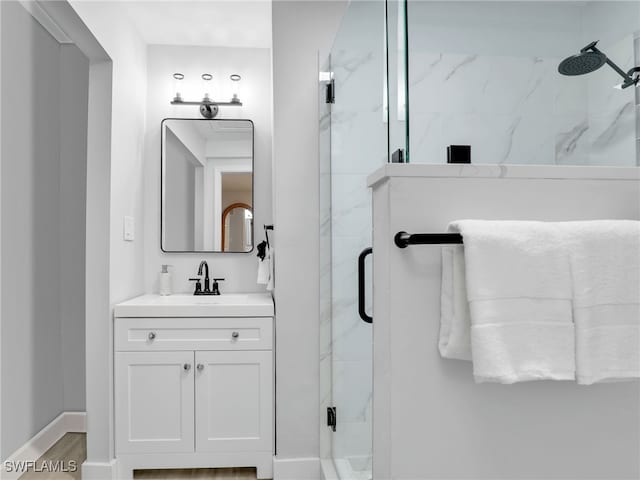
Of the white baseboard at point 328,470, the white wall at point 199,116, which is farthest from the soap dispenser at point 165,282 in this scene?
the white baseboard at point 328,470

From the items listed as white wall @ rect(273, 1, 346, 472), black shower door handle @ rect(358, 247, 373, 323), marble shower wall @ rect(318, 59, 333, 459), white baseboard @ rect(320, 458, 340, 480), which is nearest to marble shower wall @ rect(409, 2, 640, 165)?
black shower door handle @ rect(358, 247, 373, 323)

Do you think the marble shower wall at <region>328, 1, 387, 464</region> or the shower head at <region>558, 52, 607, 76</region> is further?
the marble shower wall at <region>328, 1, 387, 464</region>

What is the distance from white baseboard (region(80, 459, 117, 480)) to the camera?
221 centimetres

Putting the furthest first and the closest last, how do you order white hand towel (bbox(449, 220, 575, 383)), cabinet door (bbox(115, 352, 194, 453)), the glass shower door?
cabinet door (bbox(115, 352, 194, 453)) < the glass shower door < white hand towel (bbox(449, 220, 575, 383))

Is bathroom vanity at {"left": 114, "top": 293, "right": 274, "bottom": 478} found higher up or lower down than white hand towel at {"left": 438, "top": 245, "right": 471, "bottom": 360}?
lower down

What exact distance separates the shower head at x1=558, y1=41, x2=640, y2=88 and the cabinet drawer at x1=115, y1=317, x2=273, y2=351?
1.64 meters

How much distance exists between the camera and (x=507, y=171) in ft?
3.55

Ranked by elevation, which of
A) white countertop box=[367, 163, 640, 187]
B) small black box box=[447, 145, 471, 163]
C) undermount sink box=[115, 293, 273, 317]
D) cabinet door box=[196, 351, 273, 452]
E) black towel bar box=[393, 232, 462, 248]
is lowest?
cabinet door box=[196, 351, 273, 452]

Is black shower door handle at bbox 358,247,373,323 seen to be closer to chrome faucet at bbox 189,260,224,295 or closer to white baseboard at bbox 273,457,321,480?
white baseboard at bbox 273,457,321,480

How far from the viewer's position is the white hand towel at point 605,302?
0.97 m

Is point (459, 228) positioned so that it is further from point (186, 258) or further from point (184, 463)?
point (186, 258)

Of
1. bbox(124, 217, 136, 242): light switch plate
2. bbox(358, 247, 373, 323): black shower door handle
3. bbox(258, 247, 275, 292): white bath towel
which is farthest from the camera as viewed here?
bbox(258, 247, 275, 292): white bath towel

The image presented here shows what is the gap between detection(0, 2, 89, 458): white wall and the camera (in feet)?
7.39

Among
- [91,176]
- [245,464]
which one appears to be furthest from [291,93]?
[245,464]
